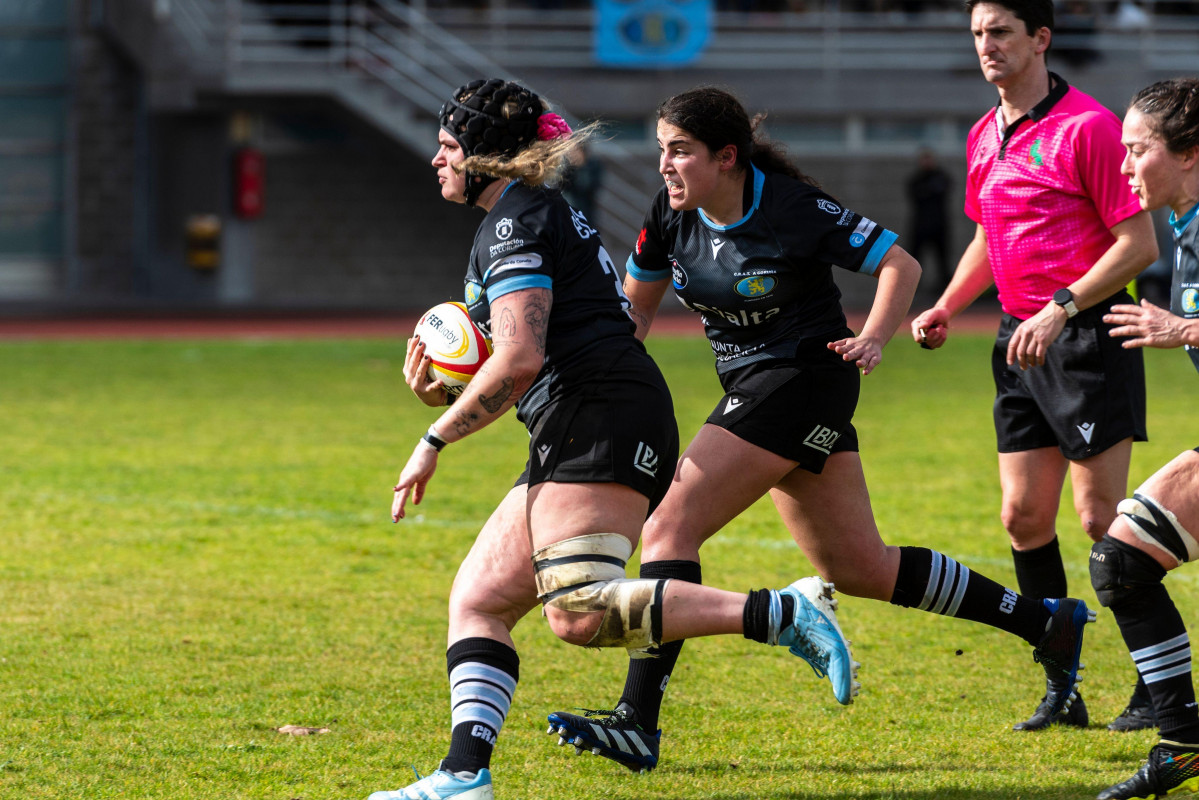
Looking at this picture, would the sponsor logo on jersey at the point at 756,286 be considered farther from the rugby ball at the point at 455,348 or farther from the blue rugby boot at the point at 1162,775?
the blue rugby boot at the point at 1162,775

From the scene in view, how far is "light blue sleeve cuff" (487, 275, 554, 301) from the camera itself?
3951mm

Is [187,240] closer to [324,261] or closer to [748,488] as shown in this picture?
[324,261]

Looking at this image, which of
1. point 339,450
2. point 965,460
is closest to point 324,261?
point 339,450

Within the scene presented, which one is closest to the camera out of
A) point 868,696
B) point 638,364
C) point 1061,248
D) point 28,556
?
point 638,364

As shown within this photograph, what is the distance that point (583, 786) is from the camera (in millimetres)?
4344

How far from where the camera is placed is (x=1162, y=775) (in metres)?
4.02

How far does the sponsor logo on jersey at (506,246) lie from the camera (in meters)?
3.98

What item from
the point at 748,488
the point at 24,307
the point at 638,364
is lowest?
the point at 24,307

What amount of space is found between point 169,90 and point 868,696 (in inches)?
883

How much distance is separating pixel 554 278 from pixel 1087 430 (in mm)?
Result: 1982

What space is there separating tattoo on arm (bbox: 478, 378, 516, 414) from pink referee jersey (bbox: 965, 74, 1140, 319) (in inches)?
80.9

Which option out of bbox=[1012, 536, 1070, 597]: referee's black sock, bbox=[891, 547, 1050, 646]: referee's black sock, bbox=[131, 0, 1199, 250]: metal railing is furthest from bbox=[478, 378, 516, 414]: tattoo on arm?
bbox=[131, 0, 1199, 250]: metal railing

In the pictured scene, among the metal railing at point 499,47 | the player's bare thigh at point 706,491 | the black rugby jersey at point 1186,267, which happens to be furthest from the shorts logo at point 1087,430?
the metal railing at point 499,47

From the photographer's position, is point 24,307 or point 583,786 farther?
point 24,307
